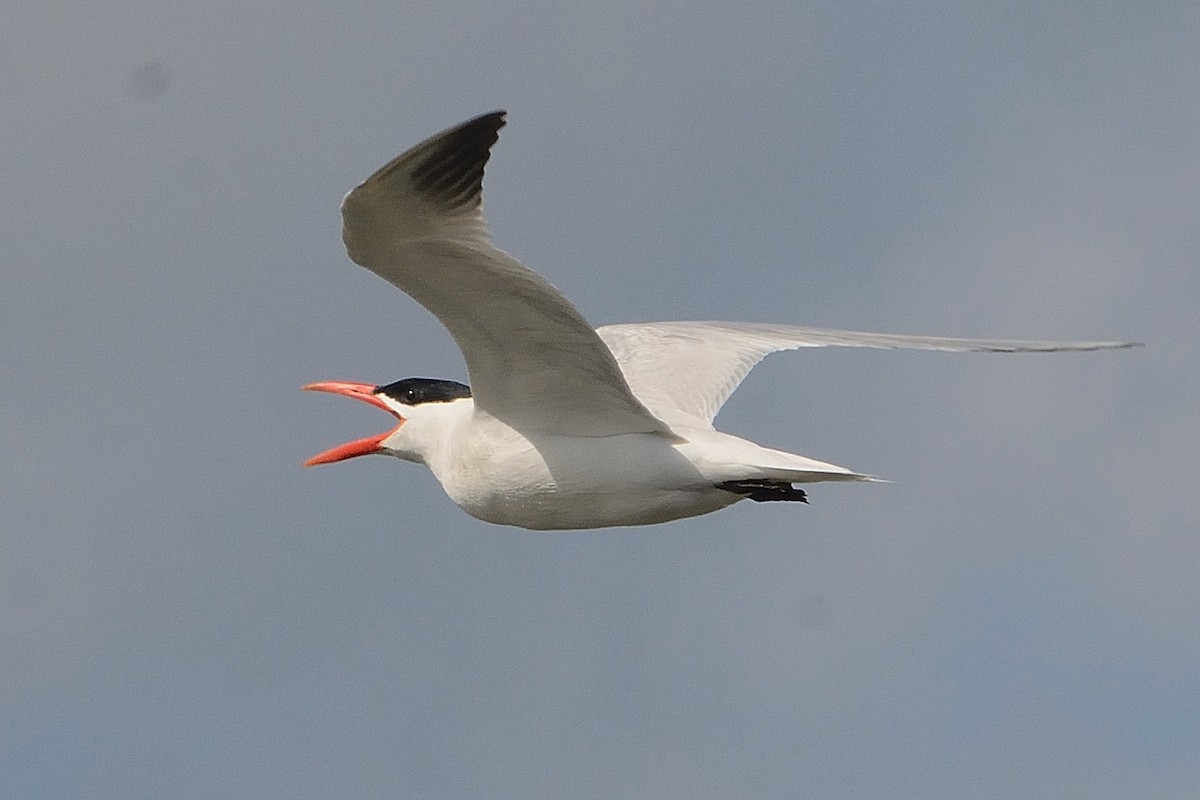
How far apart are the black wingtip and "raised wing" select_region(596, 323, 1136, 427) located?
2537 mm

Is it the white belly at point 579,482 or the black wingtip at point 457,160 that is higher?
the black wingtip at point 457,160

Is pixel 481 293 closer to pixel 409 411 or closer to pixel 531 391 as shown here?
pixel 531 391

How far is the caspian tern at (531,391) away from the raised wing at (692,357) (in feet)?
0.05

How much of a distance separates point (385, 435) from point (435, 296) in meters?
2.37

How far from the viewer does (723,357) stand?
461 inches

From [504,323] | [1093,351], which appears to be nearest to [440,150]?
[504,323]

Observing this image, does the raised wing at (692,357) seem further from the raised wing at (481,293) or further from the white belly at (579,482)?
the raised wing at (481,293)

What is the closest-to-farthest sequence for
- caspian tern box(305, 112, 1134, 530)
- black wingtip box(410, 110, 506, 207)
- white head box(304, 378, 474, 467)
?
black wingtip box(410, 110, 506, 207) → caspian tern box(305, 112, 1134, 530) → white head box(304, 378, 474, 467)

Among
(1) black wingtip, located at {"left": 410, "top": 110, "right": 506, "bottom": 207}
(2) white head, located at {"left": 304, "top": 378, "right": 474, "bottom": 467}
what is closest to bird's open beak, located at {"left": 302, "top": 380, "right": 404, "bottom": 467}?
(2) white head, located at {"left": 304, "top": 378, "right": 474, "bottom": 467}

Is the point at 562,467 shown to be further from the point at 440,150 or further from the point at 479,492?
the point at 440,150

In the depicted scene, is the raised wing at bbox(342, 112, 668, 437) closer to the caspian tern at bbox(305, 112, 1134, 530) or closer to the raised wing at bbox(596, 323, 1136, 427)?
the caspian tern at bbox(305, 112, 1134, 530)

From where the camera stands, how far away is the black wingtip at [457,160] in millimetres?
8164

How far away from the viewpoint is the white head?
10.9 metres

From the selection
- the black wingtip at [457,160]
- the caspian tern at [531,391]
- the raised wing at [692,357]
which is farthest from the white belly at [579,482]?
the black wingtip at [457,160]
